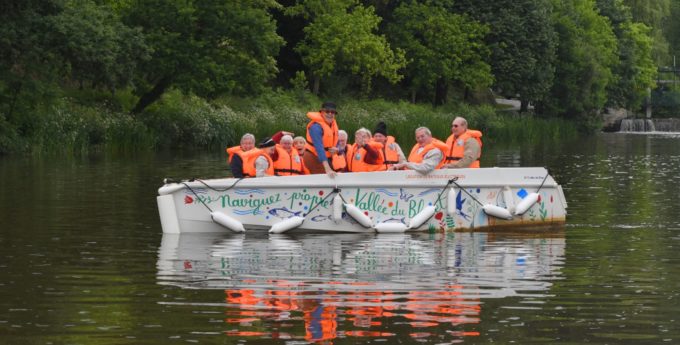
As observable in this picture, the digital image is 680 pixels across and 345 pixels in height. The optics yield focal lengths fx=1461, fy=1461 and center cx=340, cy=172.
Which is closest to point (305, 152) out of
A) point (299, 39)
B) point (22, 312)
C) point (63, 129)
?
point (22, 312)

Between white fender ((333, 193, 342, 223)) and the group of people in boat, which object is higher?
the group of people in boat

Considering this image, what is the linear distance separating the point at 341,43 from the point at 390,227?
137ft

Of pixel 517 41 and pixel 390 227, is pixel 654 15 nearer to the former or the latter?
pixel 517 41

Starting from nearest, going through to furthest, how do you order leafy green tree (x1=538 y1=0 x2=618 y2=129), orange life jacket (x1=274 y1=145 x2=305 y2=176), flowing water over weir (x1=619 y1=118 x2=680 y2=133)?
orange life jacket (x1=274 y1=145 x2=305 y2=176) → leafy green tree (x1=538 y1=0 x2=618 y2=129) → flowing water over weir (x1=619 y1=118 x2=680 y2=133)

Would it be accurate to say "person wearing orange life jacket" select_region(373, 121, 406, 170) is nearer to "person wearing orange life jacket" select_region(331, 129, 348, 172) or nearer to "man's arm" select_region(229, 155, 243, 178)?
"person wearing orange life jacket" select_region(331, 129, 348, 172)

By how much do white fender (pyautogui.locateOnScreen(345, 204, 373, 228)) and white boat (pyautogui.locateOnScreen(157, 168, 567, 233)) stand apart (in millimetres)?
13

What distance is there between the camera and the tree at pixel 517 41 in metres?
70.0

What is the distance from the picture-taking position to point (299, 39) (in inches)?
2562

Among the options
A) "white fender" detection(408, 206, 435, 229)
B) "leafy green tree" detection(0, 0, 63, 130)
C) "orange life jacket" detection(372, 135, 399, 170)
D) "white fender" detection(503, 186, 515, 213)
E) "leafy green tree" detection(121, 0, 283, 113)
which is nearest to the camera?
"white fender" detection(408, 206, 435, 229)

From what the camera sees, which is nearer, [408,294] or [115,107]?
[408,294]

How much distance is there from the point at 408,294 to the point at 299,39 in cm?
5274

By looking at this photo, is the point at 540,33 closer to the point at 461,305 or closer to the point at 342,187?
the point at 342,187

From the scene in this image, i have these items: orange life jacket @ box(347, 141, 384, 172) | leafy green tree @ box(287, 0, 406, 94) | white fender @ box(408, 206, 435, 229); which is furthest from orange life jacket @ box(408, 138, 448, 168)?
leafy green tree @ box(287, 0, 406, 94)

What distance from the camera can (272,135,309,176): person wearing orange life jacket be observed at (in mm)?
19109
